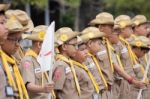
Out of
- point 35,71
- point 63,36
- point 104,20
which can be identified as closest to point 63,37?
point 63,36

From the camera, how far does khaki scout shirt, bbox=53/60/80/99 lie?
356 inches

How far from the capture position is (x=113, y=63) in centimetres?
1091

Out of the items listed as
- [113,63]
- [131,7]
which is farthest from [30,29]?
[131,7]

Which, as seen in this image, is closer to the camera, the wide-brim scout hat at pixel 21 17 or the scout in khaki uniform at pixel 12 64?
the scout in khaki uniform at pixel 12 64

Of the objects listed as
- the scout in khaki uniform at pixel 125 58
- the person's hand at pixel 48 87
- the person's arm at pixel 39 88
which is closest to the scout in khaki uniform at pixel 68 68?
the person's arm at pixel 39 88

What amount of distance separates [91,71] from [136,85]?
1297 millimetres

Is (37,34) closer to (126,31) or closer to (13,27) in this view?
(13,27)

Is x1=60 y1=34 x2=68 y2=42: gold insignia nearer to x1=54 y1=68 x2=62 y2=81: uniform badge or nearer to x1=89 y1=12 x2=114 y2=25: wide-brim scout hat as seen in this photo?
x1=54 y1=68 x2=62 y2=81: uniform badge

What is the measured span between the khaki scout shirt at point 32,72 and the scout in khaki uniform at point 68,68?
0.57 m

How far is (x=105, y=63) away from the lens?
1062cm

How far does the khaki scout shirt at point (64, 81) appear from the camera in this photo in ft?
29.7

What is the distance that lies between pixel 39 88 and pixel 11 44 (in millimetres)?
601

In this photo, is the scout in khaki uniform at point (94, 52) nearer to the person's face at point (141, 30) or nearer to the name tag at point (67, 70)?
the name tag at point (67, 70)

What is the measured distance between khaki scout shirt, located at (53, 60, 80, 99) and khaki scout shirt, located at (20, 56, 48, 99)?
22.4 inches
